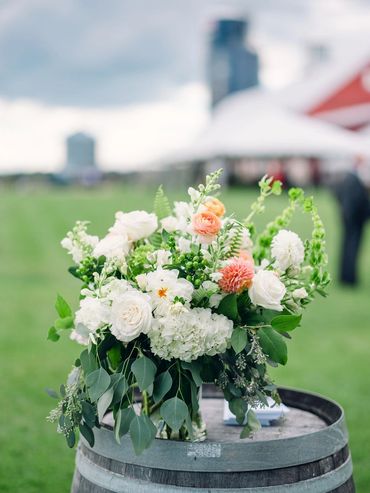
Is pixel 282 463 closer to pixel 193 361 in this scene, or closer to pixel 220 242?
pixel 193 361

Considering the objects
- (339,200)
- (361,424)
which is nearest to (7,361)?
(361,424)

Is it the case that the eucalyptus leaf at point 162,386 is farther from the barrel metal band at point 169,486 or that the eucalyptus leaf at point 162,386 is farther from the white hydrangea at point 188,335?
the barrel metal band at point 169,486

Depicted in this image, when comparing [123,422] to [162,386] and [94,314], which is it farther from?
[94,314]

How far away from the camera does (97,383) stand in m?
2.36

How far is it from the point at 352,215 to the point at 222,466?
950 centimetres

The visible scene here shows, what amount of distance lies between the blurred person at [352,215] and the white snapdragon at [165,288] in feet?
29.0

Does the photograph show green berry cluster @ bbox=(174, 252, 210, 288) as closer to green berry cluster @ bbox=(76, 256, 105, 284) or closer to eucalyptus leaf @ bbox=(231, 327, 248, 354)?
eucalyptus leaf @ bbox=(231, 327, 248, 354)

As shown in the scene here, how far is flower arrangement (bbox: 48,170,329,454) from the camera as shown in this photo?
2.33 meters

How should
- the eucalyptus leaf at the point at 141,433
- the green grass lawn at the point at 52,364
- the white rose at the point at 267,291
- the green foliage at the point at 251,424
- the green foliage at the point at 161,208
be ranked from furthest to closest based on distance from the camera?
the green grass lawn at the point at 52,364
the green foliage at the point at 161,208
the green foliage at the point at 251,424
the white rose at the point at 267,291
the eucalyptus leaf at the point at 141,433

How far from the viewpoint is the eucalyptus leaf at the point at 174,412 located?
232 cm

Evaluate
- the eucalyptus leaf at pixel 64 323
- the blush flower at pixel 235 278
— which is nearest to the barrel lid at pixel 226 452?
the eucalyptus leaf at pixel 64 323

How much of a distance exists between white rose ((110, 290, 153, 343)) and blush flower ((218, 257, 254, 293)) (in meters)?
0.24

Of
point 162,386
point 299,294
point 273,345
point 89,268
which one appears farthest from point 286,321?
point 89,268

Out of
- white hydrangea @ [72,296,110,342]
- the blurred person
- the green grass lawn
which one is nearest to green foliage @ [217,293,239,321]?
white hydrangea @ [72,296,110,342]
